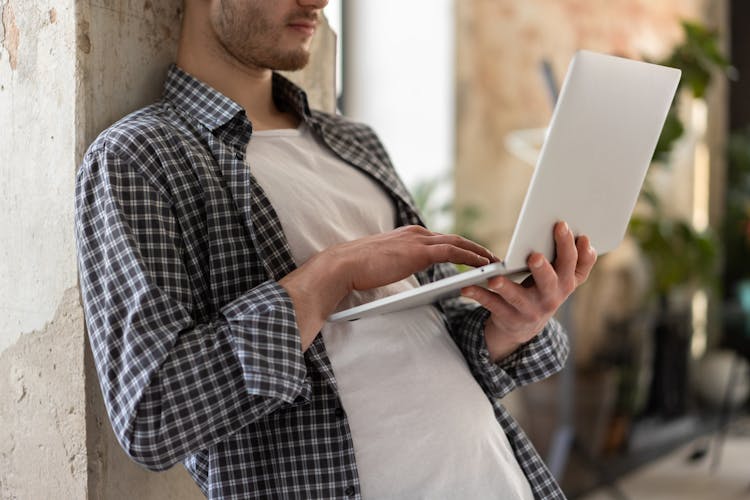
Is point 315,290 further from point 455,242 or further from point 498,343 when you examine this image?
point 498,343

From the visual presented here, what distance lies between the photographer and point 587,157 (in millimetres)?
1047

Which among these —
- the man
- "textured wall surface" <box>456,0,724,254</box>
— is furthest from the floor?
the man

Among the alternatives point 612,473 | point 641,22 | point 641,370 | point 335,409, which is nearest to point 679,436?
point 641,370

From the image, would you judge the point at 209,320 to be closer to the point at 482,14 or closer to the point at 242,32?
the point at 242,32

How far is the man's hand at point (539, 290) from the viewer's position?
108cm

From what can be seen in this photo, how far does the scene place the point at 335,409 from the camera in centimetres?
113

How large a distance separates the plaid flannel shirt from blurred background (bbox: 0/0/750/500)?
17 centimetres

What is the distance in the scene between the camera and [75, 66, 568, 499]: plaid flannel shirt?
99 cm

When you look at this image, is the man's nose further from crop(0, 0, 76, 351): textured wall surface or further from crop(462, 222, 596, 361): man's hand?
crop(462, 222, 596, 361): man's hand

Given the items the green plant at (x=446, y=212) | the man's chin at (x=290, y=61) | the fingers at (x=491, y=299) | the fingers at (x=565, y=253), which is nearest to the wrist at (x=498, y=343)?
the fingers at (x=491, y=299)

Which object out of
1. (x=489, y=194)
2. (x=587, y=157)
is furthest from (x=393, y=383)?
(x=489, y=194)

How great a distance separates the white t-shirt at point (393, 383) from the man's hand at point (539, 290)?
0.12 metres

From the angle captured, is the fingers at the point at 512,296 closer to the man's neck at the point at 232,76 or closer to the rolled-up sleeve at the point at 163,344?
the rolled-up sleeve at the point at 163,344

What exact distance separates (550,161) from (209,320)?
464 mm
